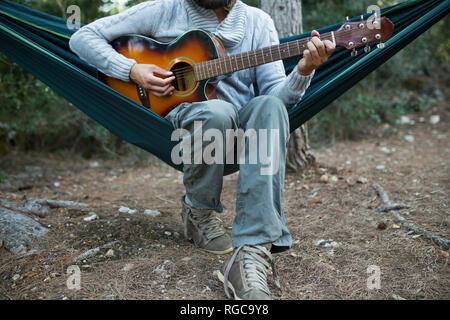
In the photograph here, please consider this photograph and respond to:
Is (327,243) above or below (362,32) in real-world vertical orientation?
below

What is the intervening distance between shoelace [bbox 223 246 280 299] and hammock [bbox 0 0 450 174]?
0.46 m

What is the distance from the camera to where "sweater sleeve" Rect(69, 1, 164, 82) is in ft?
5.81

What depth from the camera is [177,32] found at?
180 centimetres

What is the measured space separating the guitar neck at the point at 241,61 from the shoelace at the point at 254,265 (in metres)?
0.81

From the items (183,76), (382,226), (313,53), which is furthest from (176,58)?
(382,226)

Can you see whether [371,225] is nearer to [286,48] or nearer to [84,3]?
[286,48]

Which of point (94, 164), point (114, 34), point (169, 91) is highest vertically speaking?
point (114, 34)

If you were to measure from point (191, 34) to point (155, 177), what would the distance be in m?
2.04

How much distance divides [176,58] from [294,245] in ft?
3.64

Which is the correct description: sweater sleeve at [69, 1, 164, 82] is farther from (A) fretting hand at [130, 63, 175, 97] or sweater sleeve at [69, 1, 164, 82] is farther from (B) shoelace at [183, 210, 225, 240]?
(B) shoelace at [183, 210, 225, 240]

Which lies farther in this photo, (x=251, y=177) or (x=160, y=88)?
(x=160, y=88)

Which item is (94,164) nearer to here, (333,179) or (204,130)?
(333,179)

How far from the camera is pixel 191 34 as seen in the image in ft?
5.64

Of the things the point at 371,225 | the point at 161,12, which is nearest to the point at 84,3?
the point at 161,12
